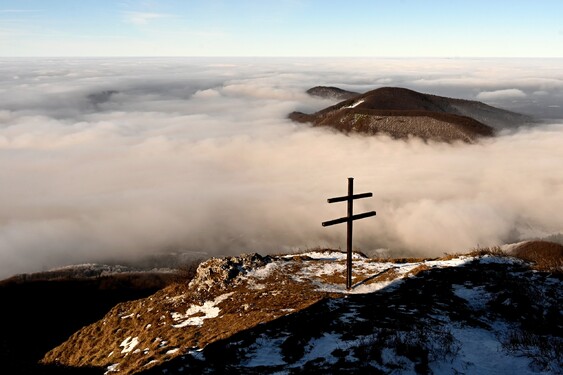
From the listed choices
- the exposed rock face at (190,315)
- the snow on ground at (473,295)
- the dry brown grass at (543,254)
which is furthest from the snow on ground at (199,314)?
the dry brown grass at (543,254)

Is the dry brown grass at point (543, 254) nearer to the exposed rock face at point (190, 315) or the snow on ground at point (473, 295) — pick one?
the snow on ground at point (473, 295)

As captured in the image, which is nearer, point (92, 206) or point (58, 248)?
point (58, 248)

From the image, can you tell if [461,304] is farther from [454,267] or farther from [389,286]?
[454,267]

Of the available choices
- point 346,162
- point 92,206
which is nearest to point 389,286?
point 346,162

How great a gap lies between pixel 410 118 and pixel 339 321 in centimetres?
13709

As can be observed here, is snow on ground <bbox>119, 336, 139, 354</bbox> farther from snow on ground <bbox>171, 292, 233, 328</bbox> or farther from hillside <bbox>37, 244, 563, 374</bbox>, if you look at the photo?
snow on ground <bbox>171, 292, 233, 328</bbox>

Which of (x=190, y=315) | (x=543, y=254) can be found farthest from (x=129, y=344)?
(x=543, y=254)

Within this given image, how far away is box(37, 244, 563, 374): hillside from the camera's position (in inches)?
488

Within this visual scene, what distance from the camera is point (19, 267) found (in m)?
104

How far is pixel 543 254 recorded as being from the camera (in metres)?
65.9

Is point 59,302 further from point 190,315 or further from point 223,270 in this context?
point 190,315

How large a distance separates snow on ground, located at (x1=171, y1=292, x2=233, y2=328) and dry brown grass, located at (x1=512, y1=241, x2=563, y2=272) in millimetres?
16804

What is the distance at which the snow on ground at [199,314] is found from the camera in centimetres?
1939

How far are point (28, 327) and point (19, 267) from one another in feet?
230
